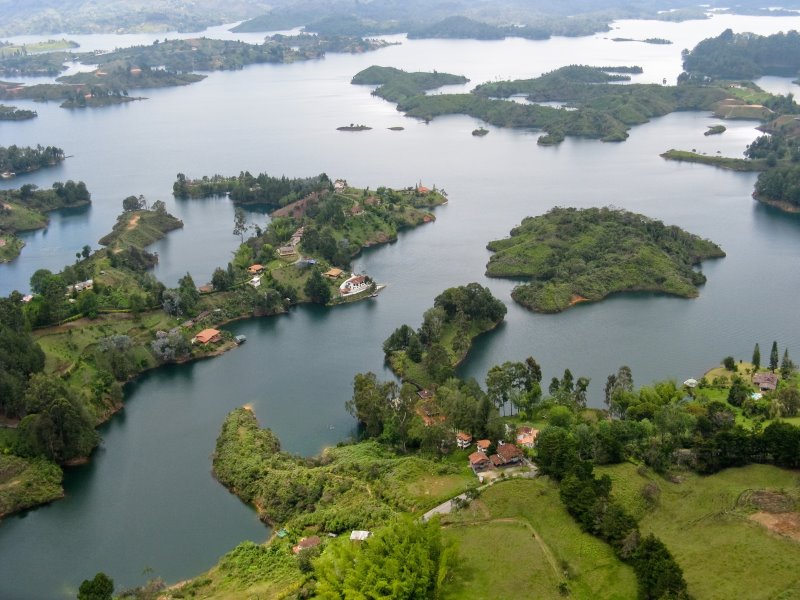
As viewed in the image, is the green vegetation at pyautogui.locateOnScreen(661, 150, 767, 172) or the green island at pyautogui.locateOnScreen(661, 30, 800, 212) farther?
the green vegetation at pyautogui.locateOnScreen(661, 150, 767, 172)

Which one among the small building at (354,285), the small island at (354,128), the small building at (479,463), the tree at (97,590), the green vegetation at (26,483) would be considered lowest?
the green vegetation at (26,483)

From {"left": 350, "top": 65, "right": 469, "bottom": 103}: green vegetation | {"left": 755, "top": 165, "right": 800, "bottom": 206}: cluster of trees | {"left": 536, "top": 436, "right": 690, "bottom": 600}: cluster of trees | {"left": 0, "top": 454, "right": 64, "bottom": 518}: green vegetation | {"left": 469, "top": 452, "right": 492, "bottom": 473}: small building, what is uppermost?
{"left": 350, "top": 65, "right": 469, "bottom": 103}: green vegetation

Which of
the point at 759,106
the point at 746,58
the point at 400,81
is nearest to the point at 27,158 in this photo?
the point at 400,81

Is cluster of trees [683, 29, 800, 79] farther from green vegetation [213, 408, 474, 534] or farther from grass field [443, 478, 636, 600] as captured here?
grass field [443, 478, 636, 600]

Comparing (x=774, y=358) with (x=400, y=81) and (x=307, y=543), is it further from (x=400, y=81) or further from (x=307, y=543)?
(x=400, y=81)

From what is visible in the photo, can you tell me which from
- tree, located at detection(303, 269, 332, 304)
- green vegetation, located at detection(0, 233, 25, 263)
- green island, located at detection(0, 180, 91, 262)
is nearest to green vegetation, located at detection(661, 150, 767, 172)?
tree, located at detection(303, 269, 332, 304)

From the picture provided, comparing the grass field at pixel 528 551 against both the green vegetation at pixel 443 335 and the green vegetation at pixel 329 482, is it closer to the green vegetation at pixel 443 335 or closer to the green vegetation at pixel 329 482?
the green vegetation at pixel 329 482

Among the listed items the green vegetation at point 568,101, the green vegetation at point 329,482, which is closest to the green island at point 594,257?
the green vegetation at point 329,482
